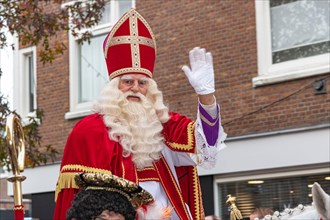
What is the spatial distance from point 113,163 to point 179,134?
1.92ft

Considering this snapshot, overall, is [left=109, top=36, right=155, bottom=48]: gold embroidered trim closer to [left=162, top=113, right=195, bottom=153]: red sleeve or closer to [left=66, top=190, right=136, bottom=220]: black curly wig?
[left=162, top=113, right=195, bottom=153]: red sleeve

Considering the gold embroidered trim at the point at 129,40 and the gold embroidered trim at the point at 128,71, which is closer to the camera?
the gold embroidered trim at the point at 128,71

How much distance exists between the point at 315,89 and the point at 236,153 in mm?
1632

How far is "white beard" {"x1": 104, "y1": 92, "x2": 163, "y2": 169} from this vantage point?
232 inches

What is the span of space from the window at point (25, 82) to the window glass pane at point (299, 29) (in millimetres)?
5601

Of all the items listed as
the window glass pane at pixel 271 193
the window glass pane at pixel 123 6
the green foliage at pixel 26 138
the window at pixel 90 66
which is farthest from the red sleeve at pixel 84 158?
the window glass pane at pixel 123 6

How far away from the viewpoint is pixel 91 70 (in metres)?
15.5

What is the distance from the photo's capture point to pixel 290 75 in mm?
12219

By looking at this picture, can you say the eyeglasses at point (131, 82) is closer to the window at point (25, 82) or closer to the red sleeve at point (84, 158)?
the red sleeve at point (84, 158)

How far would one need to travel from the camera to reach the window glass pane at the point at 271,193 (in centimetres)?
1213

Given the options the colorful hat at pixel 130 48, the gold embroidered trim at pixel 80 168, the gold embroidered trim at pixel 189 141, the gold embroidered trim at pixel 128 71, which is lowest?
the gold embroidered trim at pixel 80 168

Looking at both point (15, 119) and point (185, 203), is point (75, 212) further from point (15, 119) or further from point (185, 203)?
point (185, 203)

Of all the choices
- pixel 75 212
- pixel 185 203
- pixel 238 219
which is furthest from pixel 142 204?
pixel 238 219

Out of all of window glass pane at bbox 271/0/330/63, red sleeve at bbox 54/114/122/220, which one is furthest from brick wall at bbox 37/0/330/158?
red sleeve at bbox 54/114/122/220
